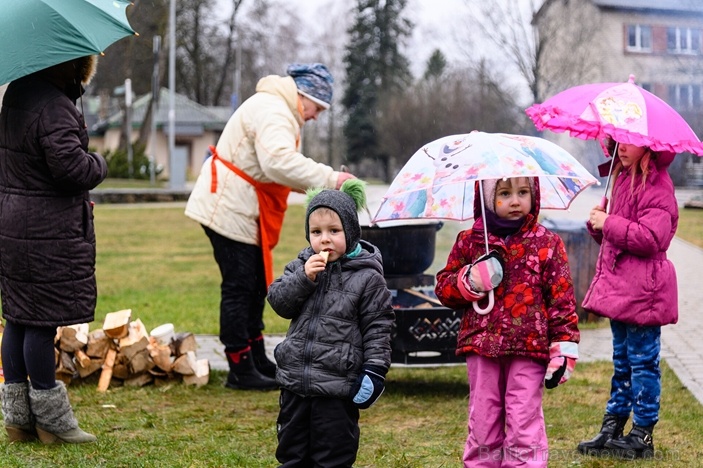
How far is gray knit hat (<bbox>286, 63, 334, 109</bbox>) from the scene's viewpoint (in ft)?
20.7

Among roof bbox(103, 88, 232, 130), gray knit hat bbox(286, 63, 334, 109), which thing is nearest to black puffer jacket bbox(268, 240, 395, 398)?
gray knit hat bbox(286, 63, 334, 109)

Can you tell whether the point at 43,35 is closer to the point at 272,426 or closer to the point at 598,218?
the point at 272,426

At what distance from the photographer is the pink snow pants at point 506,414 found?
13.0 feet

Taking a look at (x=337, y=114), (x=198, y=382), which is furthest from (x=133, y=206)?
(x=337, y=114)

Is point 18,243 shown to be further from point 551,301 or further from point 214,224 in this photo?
point 551,301

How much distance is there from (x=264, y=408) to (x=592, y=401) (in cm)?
192

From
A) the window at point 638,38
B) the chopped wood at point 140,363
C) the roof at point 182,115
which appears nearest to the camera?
the chopped wood at point 140,363

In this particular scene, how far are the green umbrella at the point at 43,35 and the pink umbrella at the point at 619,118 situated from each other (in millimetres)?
2015

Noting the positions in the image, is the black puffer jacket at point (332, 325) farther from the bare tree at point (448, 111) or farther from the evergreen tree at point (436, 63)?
the evergreen tree at point (436, 63)

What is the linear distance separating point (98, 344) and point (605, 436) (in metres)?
3.14

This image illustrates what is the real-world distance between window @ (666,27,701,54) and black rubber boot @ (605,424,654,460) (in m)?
20.1

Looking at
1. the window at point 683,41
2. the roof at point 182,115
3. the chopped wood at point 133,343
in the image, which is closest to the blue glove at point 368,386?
the chopped wood at point 133,343

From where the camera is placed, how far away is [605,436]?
4859mm

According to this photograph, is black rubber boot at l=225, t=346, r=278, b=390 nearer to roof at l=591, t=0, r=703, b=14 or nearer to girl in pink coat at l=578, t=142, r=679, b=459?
girl in pink coat at l=578, t=142, r=679, b=459
